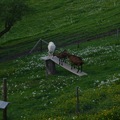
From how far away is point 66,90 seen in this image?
28.4m

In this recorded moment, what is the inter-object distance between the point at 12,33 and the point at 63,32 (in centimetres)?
1777

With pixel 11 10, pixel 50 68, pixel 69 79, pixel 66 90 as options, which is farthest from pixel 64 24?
pixel 66 90

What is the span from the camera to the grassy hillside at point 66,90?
22617 mm

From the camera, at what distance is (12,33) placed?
271ft

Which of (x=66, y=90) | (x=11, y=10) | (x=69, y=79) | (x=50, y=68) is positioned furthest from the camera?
(x=11, y=10)

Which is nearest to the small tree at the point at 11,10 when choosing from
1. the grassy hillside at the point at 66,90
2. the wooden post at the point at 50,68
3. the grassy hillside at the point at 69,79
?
the grassy hillside at the point at 69,79

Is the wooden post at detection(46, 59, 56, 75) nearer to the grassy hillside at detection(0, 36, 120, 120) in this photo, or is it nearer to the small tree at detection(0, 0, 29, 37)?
the grassy hillside at detection(0, 36, 120, 120)

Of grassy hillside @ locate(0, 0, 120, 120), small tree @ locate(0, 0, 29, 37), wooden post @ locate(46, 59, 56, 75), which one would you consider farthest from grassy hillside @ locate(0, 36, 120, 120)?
small tree @ locate(0, 0, 29, 37)

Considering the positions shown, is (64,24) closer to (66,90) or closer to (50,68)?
(50,68)

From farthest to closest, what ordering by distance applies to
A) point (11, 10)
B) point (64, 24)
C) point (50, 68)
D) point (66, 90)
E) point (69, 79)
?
point (64, 24) → point (11, 10) → point (50, 68) → point (69, 79) → point (66, 90)

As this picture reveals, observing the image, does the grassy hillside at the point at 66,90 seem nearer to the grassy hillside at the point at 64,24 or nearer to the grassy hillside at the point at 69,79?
the grassy hillside at the point at 69,79

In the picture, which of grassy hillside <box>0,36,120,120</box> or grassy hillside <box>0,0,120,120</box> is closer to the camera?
grassy hillside <box>0,36,120,120</box>

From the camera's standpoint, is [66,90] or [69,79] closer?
[66,90]

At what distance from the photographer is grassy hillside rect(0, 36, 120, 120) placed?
22.6 meters
